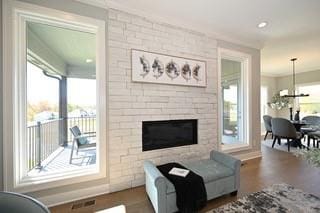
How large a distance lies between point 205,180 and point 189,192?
0.32 meters

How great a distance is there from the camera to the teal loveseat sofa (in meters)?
1.91

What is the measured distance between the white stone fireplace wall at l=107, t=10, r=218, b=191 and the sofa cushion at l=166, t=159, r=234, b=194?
583mm

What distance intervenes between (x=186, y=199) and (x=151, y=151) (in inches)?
42.6

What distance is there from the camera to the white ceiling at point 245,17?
2566 mm

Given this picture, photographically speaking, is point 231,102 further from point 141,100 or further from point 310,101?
point 310,101

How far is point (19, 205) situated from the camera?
0.92 metres

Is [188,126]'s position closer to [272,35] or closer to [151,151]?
[151,151]

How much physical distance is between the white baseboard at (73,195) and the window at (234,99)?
271 centimetres

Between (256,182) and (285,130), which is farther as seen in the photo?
(285,130)

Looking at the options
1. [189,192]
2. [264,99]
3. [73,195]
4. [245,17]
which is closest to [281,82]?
[264,99]

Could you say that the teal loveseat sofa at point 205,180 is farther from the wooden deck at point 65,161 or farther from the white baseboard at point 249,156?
the white baseboard at point 249,156

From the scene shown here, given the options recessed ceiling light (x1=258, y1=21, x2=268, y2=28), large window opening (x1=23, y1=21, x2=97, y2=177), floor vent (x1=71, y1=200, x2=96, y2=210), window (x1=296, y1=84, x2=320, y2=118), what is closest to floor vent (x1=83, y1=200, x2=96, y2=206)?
floor vent (x1=71, y1=200, x2=96, y2=210)

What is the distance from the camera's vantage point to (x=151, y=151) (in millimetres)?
2889

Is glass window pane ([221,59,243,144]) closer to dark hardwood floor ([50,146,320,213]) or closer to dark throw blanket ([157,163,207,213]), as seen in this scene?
dark hardwood floor ([50,146,320,213])
